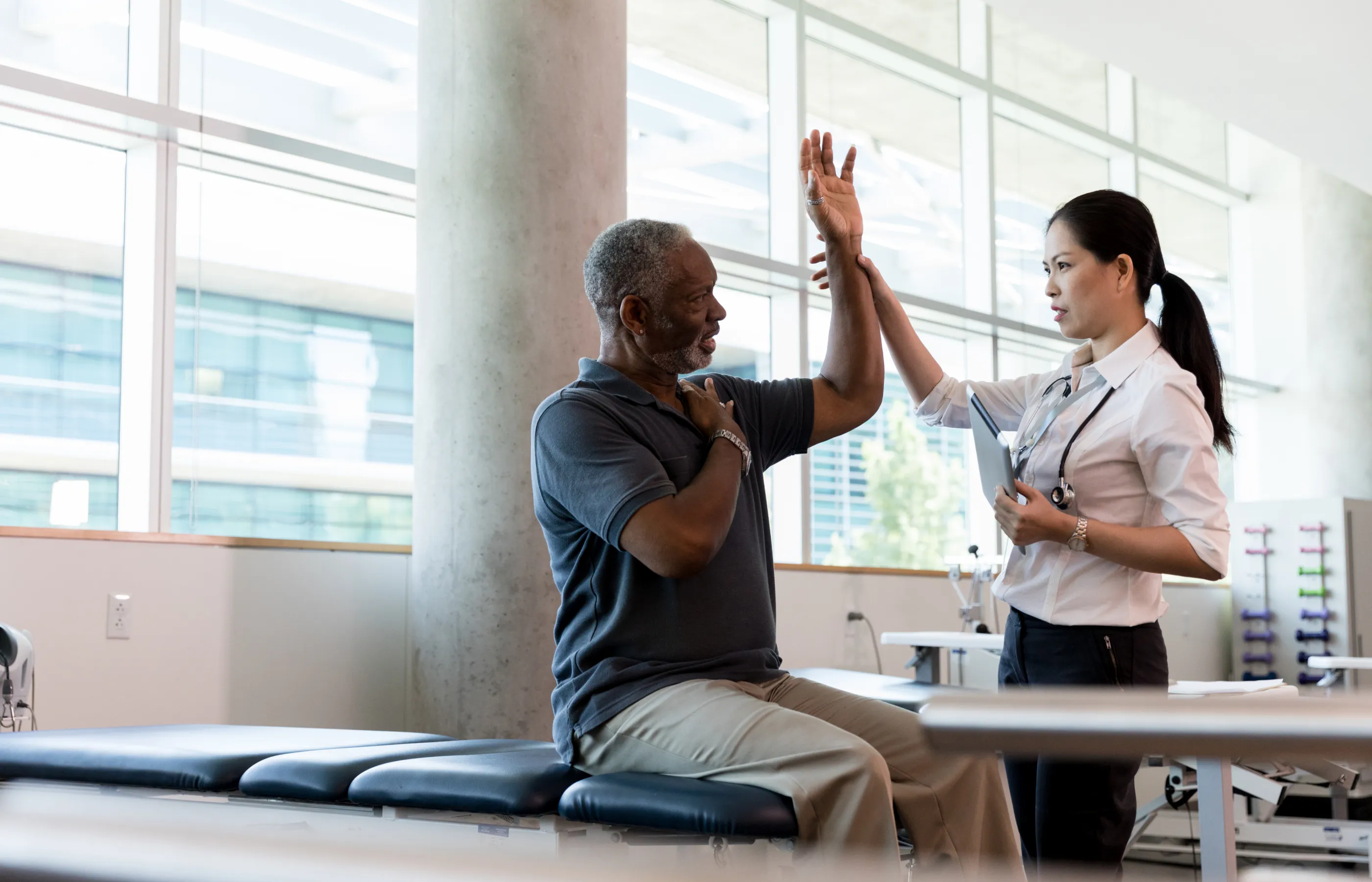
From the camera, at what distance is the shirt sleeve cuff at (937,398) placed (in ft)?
7.63

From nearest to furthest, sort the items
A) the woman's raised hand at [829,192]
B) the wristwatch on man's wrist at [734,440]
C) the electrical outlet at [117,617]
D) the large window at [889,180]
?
the wristwatch on man's wrist at [734,440] < the woman's raised hand at [829,192] < the electrical outlet at [117,617] < the large window at [889,180]

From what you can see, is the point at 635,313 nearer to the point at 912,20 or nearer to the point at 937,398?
the point at 937,398

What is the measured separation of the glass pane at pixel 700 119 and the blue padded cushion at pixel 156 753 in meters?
3.47

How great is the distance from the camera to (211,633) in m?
3.54

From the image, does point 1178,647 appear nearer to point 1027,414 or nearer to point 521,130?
point 521,130

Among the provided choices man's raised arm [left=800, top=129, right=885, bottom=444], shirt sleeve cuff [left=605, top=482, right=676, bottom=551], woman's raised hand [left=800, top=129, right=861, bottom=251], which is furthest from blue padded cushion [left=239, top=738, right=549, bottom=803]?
woman's raised hand [left=800, top=129, right=861, bottom=251]

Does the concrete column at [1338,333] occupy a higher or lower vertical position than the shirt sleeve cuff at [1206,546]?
higher

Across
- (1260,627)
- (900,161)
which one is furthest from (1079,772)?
(1260,627)

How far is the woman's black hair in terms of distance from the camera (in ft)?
6.48

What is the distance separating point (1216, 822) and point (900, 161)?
542 cm

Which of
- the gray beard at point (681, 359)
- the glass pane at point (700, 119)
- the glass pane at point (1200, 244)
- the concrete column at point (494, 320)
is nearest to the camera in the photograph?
the gray beard at point (681, 359)

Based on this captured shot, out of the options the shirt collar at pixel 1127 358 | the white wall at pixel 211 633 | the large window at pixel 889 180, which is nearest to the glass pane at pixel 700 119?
Answer: the large window at pixel 889 180

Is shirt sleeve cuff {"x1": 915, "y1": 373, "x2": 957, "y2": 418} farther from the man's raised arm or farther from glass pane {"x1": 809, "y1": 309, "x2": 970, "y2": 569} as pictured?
glass pane {"x1": 809, "y1": 309, "x2": 970, "y2": 569}

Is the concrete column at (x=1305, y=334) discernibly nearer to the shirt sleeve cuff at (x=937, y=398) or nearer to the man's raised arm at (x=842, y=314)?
the shirt sleeve cuff at (x=937, y=398)
